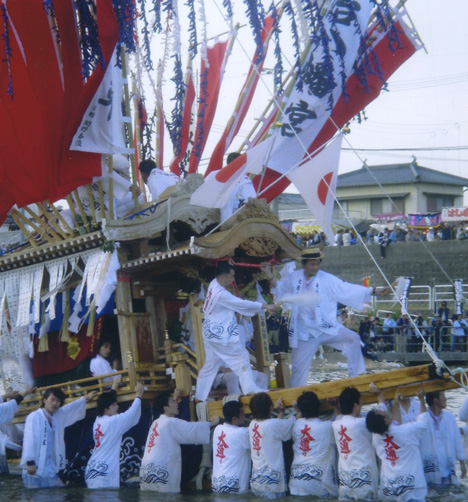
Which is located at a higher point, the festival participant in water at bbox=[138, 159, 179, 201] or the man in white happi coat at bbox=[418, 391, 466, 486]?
the festival participant in water at bbox=[138, 159, 179, 201]

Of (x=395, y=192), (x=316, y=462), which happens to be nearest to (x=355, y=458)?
(x=316, y=462)

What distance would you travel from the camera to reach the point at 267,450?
7668mm

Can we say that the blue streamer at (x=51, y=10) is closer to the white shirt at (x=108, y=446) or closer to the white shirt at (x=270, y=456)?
the white shirt at (x=108, y=446)

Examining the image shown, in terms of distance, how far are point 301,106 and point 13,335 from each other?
4781mm

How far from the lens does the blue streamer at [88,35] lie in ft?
31.1

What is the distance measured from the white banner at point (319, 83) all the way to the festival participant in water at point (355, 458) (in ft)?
12.0

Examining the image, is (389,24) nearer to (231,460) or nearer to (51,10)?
(51,10)

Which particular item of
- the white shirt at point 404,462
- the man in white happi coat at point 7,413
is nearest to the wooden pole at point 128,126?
the man in white happi coat at point 7,413

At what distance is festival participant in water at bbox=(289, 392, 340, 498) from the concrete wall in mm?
20956

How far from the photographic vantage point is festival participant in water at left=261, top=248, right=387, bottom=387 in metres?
9.12

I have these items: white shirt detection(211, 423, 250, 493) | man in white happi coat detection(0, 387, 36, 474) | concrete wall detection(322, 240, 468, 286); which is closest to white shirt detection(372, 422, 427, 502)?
white shirt detection(211, 423, 250, 493)

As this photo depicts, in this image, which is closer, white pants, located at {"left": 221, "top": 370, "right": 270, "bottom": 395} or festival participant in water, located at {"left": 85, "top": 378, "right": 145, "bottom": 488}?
festival participant in water, located at {"left": 85, "top": 378, "right": 145, "bottom": 488}

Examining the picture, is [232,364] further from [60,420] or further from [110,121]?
[110,121]

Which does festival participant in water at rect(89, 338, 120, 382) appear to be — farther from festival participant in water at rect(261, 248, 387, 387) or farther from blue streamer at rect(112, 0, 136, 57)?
blue streamer at rect(112, 0, 136, 57)
